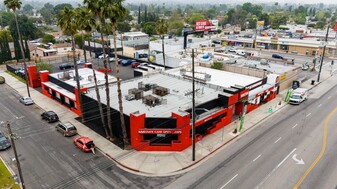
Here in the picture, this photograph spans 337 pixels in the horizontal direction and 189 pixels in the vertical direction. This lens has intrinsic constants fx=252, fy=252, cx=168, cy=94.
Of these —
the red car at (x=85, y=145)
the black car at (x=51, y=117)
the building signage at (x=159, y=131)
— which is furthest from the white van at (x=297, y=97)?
the black car at (x=51, y=117)

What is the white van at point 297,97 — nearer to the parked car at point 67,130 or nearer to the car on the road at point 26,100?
the parked car at point 67,130

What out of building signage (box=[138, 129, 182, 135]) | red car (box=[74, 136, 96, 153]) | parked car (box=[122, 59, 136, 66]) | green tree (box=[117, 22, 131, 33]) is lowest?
red car (box=[74, 136, 96, 153])

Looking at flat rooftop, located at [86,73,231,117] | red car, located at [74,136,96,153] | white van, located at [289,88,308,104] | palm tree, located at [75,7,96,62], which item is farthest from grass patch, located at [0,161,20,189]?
white van, located at [289,88,308,104]

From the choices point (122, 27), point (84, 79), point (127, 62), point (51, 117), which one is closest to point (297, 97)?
point (84, 79)

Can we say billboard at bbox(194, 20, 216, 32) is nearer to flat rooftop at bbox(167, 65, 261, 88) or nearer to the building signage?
flat rooftop at bbox(167, 65, 261, 88)

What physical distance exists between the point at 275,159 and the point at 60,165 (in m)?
24.5

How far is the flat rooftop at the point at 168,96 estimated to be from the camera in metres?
33.3

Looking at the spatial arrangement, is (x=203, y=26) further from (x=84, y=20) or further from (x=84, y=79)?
(x=84, y=20)

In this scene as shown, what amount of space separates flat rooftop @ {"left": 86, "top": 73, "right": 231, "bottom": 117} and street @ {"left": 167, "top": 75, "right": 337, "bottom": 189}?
291 inches

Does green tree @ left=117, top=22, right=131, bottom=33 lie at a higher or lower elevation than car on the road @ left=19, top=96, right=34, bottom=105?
higher

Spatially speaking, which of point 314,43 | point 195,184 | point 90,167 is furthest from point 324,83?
point 90,167

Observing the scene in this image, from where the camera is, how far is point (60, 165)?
2827 cm

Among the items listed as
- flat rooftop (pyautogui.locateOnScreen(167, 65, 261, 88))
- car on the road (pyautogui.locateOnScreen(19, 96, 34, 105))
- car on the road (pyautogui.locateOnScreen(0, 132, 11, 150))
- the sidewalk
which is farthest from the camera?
car on the road (pyautogui.locateOnScreen(19, 96, 34, 105))

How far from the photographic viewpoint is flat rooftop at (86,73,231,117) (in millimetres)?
33344
